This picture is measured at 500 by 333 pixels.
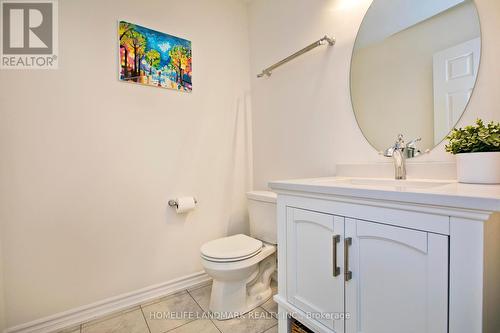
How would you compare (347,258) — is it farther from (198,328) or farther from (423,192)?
(198,328)

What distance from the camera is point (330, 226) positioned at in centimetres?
96

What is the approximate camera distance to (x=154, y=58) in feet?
5.56

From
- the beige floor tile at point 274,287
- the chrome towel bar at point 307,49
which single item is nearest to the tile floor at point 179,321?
the beige floor tile at point 274,287

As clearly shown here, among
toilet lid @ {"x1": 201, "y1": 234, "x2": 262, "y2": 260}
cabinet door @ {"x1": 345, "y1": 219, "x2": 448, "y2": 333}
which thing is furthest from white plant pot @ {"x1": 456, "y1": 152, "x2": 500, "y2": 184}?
toilet lid @ {"x1": 201, "y1": 234, "x2": 262, "y2": 260}

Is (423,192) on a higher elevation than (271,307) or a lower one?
higher

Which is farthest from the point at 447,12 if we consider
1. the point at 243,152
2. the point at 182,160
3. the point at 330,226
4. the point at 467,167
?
the point at 182,160

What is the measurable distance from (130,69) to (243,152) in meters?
1.08

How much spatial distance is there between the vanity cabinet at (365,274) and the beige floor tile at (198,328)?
560 millimetres

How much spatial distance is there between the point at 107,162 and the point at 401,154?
67.8 inches

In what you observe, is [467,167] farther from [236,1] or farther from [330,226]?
[236,1]

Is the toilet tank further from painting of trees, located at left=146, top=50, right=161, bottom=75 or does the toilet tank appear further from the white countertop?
painting of trees, located at left=146, top=50, right=161, bottom=75

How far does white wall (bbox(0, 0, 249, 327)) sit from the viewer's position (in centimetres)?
133

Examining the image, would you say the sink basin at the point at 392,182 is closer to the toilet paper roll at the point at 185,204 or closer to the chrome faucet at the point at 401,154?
the chrome faucet at the point at 401,154

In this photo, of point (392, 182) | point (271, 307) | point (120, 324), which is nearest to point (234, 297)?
point (271, 307)
